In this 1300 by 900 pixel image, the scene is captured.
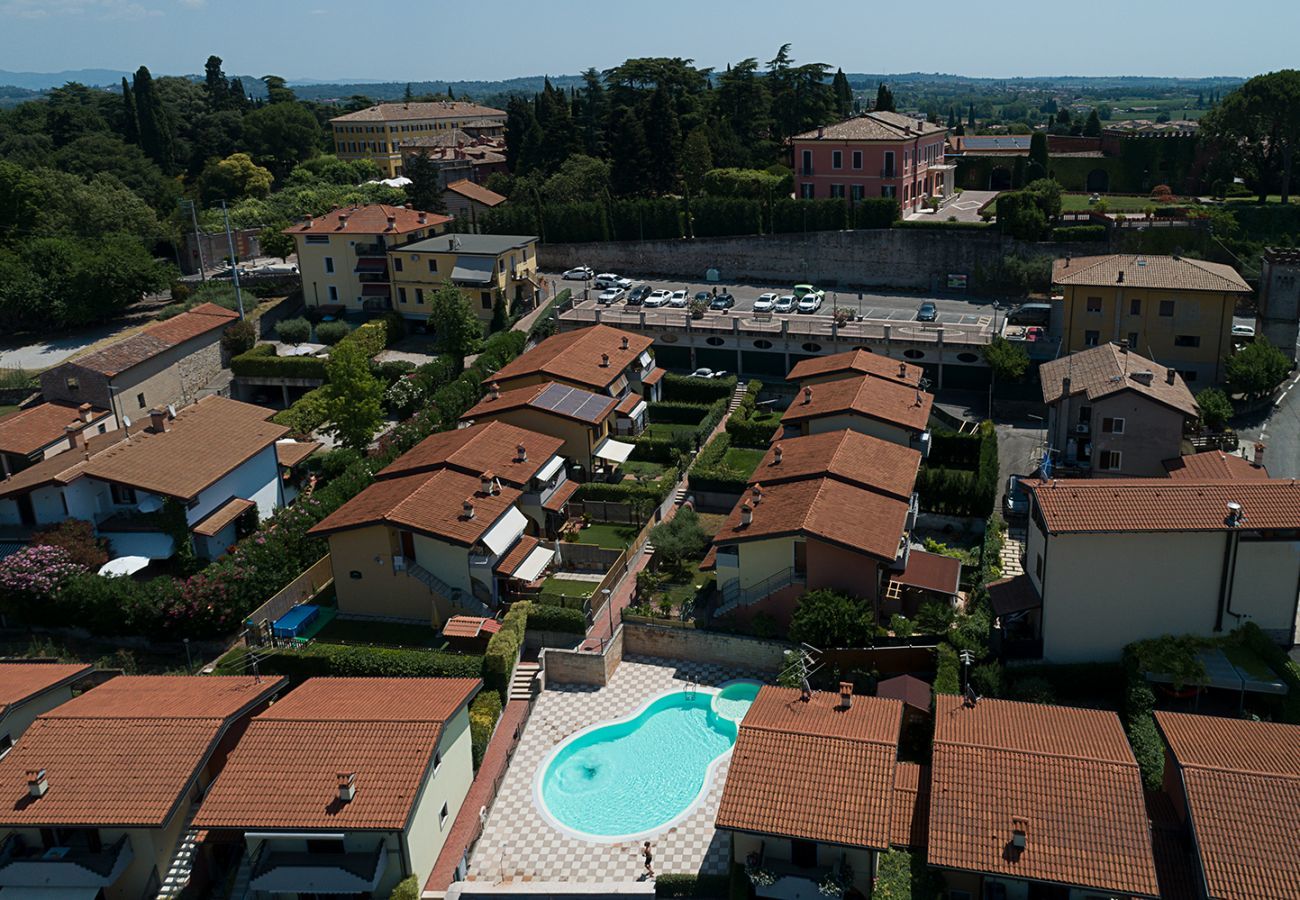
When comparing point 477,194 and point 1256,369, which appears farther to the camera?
point 477,194

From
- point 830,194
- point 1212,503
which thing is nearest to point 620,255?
point 830,194

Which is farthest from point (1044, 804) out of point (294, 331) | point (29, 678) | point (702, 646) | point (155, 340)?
point (294, 331)

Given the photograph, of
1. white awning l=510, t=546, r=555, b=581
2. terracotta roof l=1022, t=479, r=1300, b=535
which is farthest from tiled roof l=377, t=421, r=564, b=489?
terracotta roof l=1022, t=479, r=1300, b=535

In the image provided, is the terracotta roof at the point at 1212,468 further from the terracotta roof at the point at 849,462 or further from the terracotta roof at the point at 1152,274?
the terracotta roof at the point at 1152,274

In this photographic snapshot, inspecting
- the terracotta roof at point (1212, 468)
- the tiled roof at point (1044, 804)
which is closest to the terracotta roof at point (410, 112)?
the terracotta roof at point (1212, 468)

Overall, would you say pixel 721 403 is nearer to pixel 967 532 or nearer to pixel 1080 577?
pixel 967 532

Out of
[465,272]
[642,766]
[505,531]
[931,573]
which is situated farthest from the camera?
[465,272]

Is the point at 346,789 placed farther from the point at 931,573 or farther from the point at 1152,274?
the point at 1152,274
